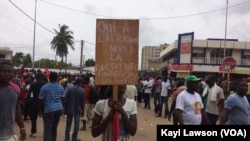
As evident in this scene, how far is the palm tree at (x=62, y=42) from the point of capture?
7825cm

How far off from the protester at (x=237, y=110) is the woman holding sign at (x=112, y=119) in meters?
2.72

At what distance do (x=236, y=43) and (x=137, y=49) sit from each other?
51.1 m

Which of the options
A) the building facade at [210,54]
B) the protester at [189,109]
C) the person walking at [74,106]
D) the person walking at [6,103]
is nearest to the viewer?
the person walking at [6,103]

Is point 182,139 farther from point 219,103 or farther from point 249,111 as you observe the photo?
point 219,103

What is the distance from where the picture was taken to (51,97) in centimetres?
871

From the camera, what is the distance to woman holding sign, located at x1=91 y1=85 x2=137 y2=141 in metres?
4.33

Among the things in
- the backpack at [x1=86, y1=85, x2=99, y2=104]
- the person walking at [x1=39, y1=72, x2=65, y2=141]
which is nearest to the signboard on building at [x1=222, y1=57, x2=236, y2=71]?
the backpack at [x1=86, y1=85, x2=99, y2=104]

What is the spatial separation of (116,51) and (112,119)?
766 millimetres

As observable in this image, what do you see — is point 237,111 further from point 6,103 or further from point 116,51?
point 6,103

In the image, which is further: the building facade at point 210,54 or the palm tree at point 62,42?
the palm tree at point 62,42

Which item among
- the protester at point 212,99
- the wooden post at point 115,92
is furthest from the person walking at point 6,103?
the protester at point 212,99

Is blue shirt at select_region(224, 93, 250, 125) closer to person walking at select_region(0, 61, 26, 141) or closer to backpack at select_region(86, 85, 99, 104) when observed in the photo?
person walking at select_region(0, 61, 26, 141)

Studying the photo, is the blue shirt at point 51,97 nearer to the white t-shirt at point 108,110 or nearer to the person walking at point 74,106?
the person walking at point 74,106

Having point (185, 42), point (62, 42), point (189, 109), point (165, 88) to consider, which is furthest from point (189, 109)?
point (62, 42)
